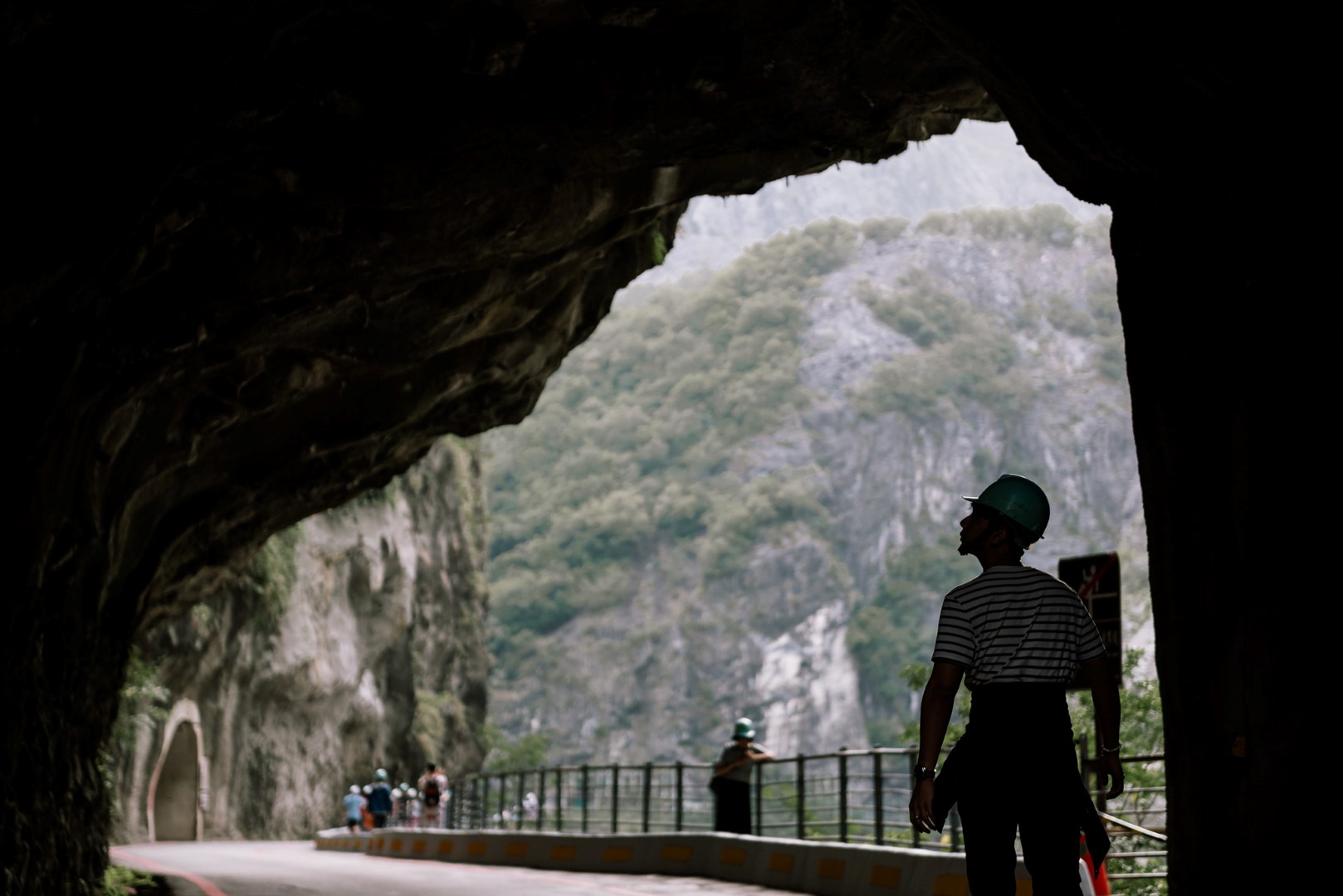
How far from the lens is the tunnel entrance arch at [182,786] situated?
116ft

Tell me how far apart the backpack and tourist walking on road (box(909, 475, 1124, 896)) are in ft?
82.1


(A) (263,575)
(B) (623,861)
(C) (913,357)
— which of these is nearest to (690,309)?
(C) (913,357)

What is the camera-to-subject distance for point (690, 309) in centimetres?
16325

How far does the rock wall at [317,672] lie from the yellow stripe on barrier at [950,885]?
2259 centimetres

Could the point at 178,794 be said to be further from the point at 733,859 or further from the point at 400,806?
the point at 733,859

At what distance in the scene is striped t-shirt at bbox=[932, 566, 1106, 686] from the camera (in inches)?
203

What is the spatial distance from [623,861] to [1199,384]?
13.6 m

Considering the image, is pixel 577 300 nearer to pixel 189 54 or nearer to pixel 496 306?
pixel 496 306

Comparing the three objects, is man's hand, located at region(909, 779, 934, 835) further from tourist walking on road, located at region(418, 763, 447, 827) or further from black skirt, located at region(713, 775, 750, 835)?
tourist walking on road, located at region(418, 763, 447, 827)

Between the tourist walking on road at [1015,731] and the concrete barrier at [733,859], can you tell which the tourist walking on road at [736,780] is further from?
the tourist walking on road at [1015,731]

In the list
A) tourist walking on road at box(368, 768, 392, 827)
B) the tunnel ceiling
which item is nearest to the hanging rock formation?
the tunnel ceiling

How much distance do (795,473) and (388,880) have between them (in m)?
126

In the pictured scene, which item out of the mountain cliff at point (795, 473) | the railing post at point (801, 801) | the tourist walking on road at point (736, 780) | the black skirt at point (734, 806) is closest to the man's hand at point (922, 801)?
the railing post at point (801, 801)

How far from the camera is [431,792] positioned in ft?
96.5
